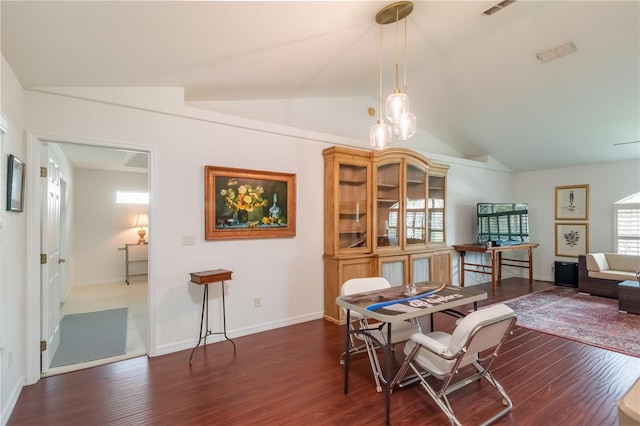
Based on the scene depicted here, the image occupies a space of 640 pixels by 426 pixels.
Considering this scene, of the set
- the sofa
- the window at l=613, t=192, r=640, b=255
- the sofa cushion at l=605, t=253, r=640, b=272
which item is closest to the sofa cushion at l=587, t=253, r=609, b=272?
the sofa

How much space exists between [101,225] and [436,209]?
7025 millimetres

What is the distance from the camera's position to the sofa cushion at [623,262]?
5199 mm

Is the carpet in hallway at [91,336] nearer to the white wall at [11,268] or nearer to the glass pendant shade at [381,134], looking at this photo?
the white wall at [11,268]

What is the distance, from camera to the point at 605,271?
17.3 feet

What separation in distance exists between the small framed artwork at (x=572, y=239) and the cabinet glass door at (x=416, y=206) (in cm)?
367

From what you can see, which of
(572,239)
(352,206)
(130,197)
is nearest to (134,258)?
(130,197)

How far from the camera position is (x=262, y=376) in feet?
8.87

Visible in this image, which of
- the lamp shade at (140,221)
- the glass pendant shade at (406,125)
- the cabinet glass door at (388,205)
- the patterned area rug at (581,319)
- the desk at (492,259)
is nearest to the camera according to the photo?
the glass pendant shade at (406,125)

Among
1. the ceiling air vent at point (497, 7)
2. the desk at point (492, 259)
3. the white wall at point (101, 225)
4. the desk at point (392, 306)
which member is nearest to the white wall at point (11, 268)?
the desk at point (392, 306)

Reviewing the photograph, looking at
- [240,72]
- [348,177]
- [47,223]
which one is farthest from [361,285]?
[47,223]

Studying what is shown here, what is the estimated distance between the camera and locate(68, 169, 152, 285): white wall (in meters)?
6.63

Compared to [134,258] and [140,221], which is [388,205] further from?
[134,258]

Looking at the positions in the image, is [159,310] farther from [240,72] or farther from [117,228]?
[117,228]

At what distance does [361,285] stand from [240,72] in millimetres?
2324
